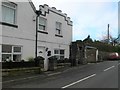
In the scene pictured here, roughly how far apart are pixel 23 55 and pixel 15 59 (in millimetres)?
877

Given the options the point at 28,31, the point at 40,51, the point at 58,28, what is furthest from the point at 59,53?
the point at 28,31

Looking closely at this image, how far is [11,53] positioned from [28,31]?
113 inches

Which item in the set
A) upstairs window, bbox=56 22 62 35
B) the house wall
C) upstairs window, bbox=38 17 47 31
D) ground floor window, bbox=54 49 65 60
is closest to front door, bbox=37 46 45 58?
the house wall

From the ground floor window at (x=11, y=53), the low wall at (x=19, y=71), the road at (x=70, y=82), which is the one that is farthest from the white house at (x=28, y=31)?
the road at (x=70, y=82)

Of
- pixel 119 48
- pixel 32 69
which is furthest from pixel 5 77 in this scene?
pixel 119 48

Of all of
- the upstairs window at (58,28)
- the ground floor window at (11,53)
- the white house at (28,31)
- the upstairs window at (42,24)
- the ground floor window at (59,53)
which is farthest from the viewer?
the upstairs window at (58,28)

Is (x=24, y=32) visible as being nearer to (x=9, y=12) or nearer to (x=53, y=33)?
(x=9, y=12)

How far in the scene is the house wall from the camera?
20062 millimetres

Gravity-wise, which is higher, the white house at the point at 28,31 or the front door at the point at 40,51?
the white house at the point at 28,31

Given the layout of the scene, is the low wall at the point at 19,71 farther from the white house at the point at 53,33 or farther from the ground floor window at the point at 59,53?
the ground floor window at the point at 59,53

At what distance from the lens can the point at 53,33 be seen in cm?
2788

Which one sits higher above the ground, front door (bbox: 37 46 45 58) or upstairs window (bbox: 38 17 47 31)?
upstairs window (bbox: 38 17 47 31)

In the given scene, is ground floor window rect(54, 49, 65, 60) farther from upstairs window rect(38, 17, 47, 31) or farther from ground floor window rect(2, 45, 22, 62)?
ground floor window rect(2, 45, 22, 62)

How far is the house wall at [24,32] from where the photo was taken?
2006 cm
